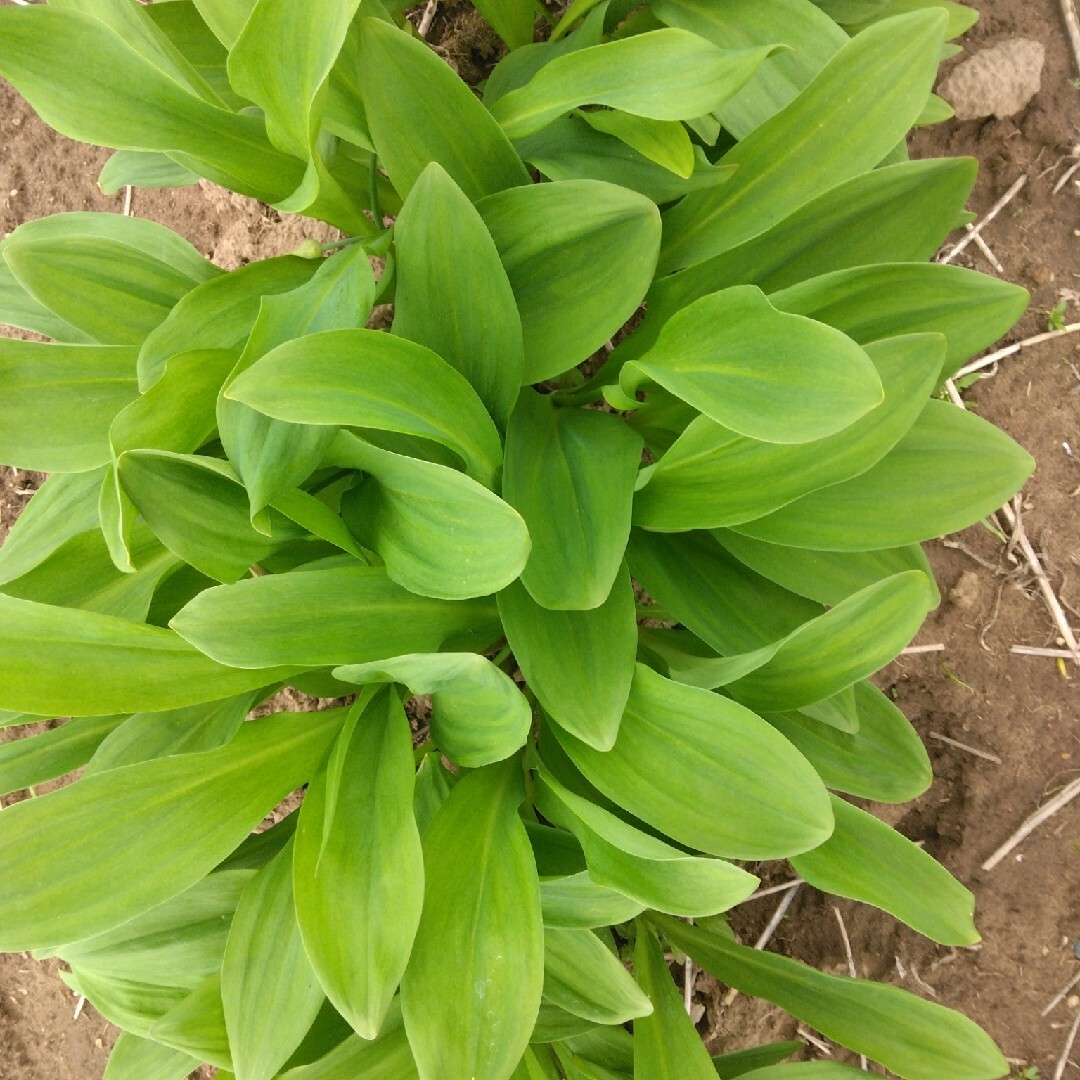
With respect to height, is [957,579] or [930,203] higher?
[930,203]

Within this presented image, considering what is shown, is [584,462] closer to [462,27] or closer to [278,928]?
[278,928]

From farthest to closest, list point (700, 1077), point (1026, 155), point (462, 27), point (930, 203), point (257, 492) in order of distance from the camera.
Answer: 1. point (1026, 155)
2. point (462, 27)
3. point (700, 1077)
4. point (930, 203)
5. point (257, 492)

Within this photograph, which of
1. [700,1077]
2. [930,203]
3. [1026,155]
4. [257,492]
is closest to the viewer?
[257,492]

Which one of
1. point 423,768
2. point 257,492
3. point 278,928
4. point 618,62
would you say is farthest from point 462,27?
point 278,928

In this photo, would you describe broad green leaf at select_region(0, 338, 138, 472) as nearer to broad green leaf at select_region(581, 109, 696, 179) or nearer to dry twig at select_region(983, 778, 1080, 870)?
broad green leaf at select_region(581, 109, 696, 179)

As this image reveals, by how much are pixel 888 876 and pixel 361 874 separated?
0.46 meters

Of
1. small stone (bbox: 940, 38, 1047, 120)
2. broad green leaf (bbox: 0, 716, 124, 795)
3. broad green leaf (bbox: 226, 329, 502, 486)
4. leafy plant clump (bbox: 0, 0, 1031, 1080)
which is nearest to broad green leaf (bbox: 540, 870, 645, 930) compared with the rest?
leafy plant clump (bbox: 0, 0, 1031, 1080)

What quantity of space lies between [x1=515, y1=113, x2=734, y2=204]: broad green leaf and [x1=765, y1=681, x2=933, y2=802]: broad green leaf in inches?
20.0

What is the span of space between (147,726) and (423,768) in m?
0.28

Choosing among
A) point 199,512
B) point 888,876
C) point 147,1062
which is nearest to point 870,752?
point 888,876

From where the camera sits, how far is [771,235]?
34.8 inches

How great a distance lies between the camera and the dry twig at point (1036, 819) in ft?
4.34

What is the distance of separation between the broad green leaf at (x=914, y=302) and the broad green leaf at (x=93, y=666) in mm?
578

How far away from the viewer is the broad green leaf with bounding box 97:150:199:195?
3.47 ft
